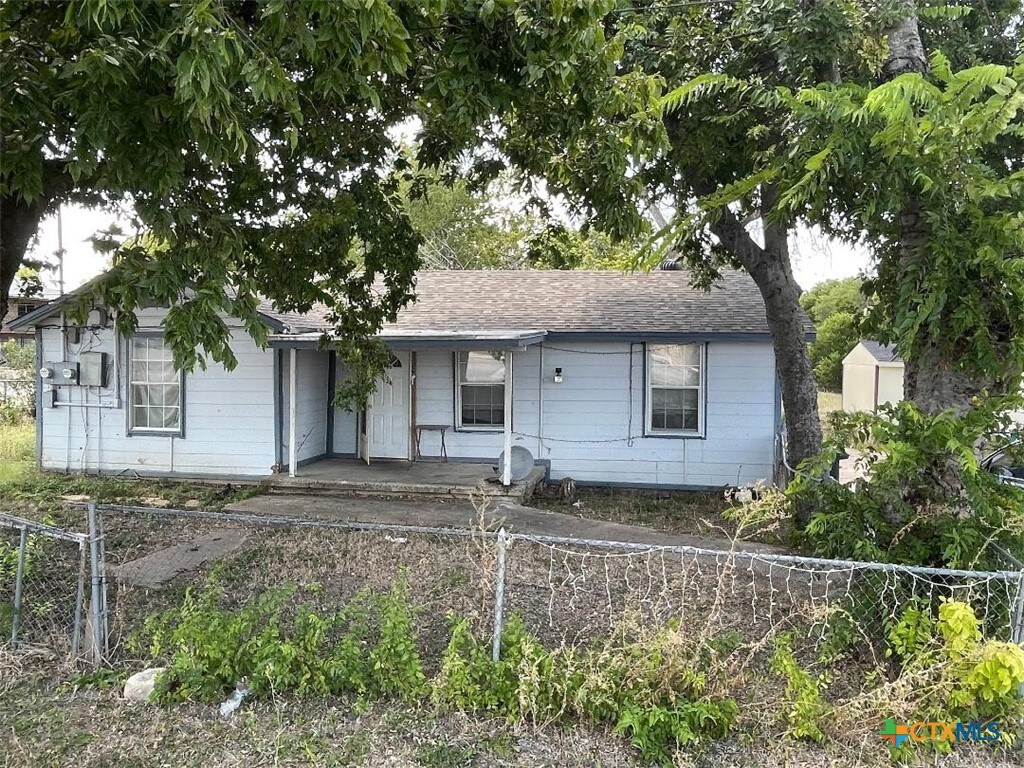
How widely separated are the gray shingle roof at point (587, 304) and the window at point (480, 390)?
22.6 inches

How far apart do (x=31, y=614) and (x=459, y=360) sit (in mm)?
7556

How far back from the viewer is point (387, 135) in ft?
25.3

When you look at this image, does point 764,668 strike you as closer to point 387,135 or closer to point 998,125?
point 998,125

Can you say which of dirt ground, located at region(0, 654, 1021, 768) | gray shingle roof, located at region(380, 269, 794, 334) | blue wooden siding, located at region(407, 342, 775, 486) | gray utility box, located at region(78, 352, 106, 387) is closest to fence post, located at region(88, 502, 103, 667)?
dirt ground, located at region(0, 654, 1021, 768)

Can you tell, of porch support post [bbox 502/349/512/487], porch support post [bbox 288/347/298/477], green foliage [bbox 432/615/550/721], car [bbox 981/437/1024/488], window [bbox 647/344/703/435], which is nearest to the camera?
green foliage [bbox 432/615/550/721]

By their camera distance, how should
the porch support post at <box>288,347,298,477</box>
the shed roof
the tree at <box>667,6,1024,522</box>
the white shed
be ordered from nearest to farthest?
1. the tree at <box>667,6,1024,522</box>
2. the porch support post at <box>288,347,298,477</box>
3. the shed roof
4. the white shed

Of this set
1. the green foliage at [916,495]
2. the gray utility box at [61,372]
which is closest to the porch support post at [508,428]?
the green foliage at [916,495]

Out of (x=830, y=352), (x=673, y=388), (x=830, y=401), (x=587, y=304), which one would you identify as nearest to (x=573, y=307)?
(x=587, y=304)

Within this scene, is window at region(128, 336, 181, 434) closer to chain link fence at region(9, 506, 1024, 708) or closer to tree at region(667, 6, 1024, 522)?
chain link fence at region(9, 506, 1024, 708)

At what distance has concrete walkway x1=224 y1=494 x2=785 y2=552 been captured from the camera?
8195 mm

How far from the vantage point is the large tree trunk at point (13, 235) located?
531cm

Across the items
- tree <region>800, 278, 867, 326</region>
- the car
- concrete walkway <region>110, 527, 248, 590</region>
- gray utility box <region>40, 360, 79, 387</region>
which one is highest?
tree <region>800, 278, 867, 326</region>

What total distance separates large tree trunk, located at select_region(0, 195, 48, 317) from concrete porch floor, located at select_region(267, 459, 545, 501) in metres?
5.66

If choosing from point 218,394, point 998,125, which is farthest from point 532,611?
point 218,394
